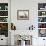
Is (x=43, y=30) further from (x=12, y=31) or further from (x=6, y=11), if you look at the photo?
(x=6, y=11)

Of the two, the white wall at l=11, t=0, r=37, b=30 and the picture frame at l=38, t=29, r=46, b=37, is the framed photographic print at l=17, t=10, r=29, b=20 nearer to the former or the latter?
the white wall at l=11, t=0, r=37, b=30

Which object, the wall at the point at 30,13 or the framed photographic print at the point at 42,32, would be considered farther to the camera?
the framed photographic print at the point at 42,32

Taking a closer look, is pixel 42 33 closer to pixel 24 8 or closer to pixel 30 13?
pixel 30 13

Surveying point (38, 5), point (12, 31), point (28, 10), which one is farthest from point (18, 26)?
point (38, 5)

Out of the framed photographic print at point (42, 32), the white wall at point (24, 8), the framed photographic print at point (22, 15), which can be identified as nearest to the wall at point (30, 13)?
the white wall at point (24, 8)

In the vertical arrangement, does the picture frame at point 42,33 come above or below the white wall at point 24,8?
below

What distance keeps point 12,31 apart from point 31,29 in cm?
97

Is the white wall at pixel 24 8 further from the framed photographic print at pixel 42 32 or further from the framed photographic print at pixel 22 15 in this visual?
the framed photographic print at pixel 42 32

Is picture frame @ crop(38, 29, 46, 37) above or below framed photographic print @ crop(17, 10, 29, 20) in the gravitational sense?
below

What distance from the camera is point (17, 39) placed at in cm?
584

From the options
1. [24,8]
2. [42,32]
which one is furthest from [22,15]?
[42,32]

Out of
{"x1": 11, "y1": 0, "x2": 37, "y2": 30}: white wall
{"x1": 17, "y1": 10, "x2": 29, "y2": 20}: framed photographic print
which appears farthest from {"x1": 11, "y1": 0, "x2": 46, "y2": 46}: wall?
{"x1": 17, "y1": 10, "x2": 29, "y2": 20}: framed photographic print

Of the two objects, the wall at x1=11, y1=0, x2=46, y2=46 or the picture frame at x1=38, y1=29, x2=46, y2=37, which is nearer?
the wall at x1=11, y1=0, x2=46, y2=46

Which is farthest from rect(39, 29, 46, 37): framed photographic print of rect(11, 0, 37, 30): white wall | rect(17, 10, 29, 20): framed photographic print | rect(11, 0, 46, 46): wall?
rect(17, 10, 29, 20): framed photographic print
